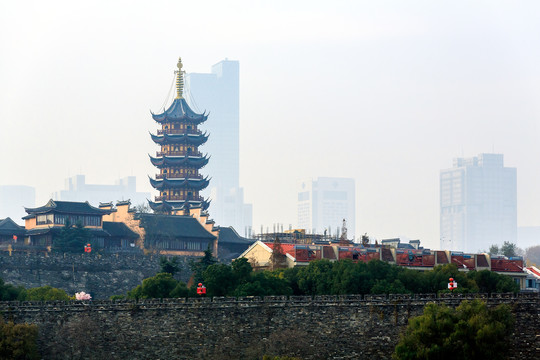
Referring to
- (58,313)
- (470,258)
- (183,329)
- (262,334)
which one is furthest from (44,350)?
(470,258)

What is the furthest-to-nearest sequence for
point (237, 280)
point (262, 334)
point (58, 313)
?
point (237, 280)
point (58, 313)
point (262, 334)

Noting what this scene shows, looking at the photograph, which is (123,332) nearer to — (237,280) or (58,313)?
(58,313)

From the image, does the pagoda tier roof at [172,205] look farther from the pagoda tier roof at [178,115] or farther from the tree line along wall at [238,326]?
the tree line along wall at [238,326]

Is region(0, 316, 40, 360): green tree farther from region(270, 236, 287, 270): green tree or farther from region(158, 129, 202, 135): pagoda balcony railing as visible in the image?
region(158, 129, 202, 135): pagoda balcony railing

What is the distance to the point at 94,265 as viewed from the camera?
93.1 metres

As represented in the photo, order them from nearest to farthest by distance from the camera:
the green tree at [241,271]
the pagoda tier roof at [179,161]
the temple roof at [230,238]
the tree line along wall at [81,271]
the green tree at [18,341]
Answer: the green tree at [18,341], the green tree at [241,271], the tree line along wall at [81,271], the temple roof at [230,238], the pagoda tier roof at [179,161]

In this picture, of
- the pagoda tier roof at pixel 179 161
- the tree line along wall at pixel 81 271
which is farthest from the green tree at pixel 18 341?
the pagoda tier roof at pixel 179 161

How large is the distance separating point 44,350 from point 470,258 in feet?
128

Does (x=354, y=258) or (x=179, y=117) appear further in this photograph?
(x=179, y=117)

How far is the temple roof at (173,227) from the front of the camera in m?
106

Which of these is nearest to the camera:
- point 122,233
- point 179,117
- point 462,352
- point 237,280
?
point 462,352

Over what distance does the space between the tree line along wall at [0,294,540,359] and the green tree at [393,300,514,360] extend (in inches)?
73.3

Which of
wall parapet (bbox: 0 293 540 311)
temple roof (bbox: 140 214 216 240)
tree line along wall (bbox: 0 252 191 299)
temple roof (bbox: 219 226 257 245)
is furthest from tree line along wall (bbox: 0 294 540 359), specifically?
temple roof (bbox: 219 226 257 245)

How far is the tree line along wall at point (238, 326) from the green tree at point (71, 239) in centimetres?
Result: 2994
